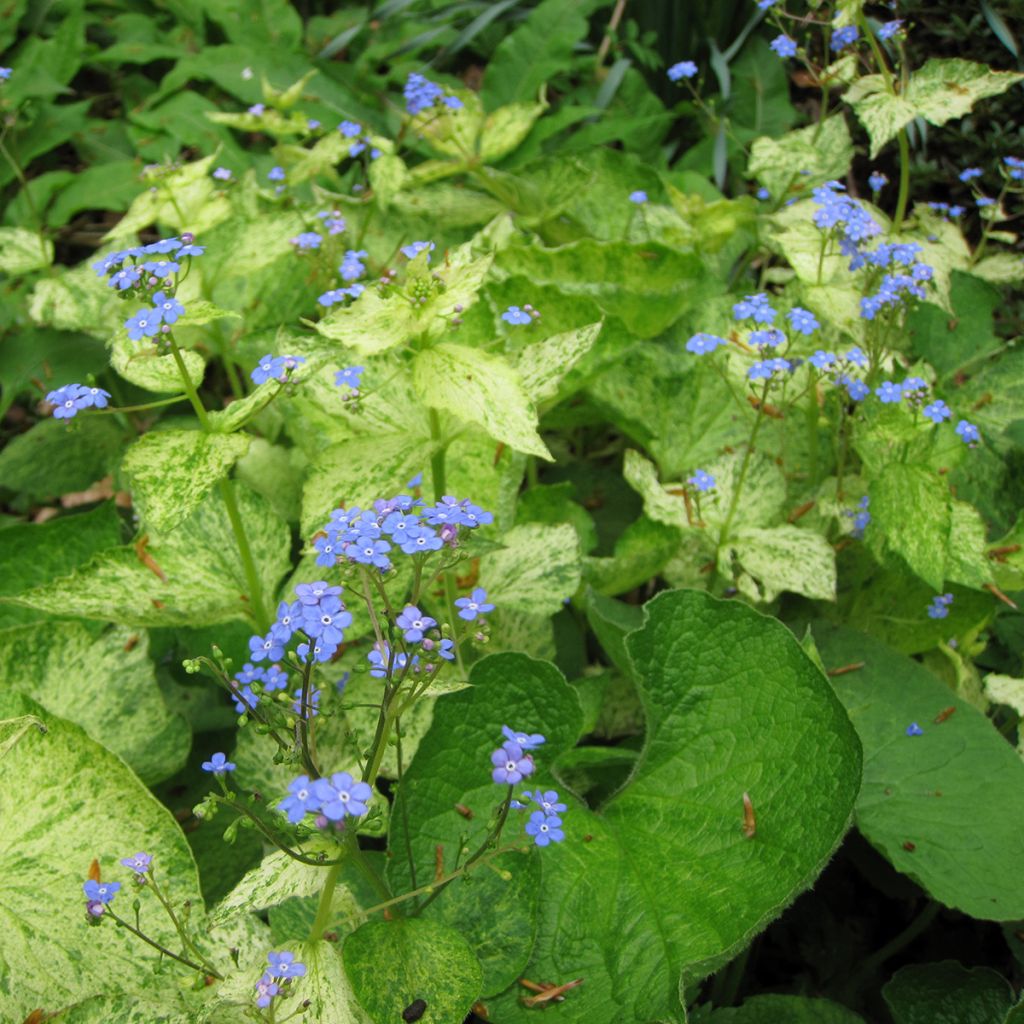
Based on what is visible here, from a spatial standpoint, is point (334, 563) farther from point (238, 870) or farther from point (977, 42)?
point (977, 42)

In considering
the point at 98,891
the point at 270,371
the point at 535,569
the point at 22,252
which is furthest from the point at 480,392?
the point at 22,252

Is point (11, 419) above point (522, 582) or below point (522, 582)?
below

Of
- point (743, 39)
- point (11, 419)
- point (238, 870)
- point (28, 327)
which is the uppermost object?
point (743, 39)

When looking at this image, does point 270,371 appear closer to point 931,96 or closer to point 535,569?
point 535,569

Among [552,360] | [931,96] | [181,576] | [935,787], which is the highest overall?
[931,96]

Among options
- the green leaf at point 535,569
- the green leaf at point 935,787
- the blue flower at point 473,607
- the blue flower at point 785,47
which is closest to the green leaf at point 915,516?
the green leaf at point 935,787

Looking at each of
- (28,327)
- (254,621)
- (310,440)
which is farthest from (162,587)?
(28,327)

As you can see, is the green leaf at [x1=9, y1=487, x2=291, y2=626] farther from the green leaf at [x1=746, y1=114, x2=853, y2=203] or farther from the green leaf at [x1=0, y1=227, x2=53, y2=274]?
the green leaf at [x1=746, y1=114, x2=853, y2=203]
